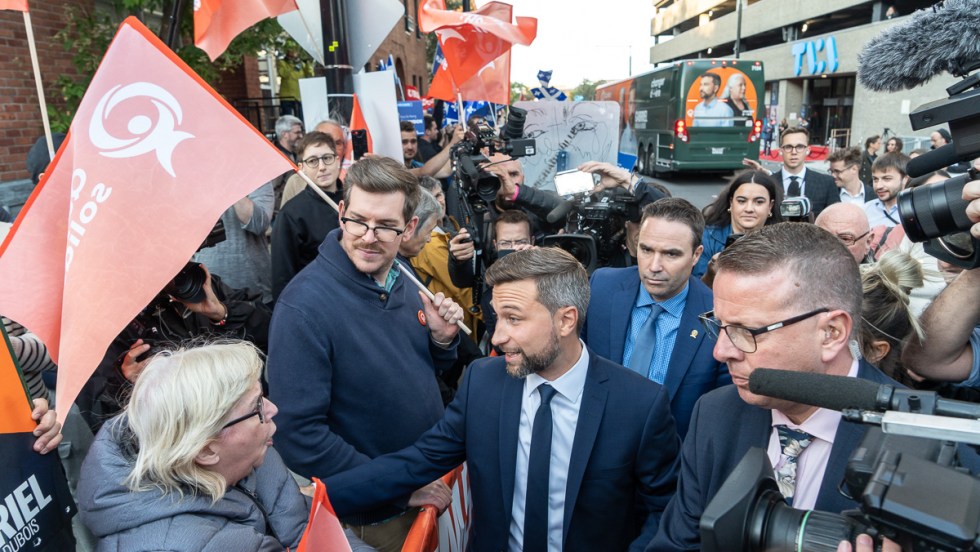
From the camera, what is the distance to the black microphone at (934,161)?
1676mm

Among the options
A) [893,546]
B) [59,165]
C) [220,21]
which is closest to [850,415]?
[893,546]

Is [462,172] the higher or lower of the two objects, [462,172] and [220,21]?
the lower

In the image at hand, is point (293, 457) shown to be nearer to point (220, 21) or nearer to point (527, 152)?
point (527, 152)

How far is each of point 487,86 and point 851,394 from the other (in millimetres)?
6606

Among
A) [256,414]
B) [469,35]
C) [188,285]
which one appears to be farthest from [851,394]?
[469,35]

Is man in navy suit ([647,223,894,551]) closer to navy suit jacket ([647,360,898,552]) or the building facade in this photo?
navy suit jacket ([647,360,898,552])

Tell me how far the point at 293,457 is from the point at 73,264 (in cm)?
91

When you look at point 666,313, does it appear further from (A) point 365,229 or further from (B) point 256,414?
(B) point 256,414

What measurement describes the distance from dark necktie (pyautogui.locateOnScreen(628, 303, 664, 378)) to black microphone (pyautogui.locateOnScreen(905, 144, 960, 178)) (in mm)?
1245

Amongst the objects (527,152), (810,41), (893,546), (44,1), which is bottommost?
(893,546)

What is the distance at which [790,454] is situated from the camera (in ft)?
5.36

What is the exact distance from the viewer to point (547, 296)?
224 centimetres

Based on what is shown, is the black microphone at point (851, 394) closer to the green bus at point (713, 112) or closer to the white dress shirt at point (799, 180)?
the white dress shirt at point (799, 180)

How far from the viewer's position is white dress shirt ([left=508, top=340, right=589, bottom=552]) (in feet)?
6.99
